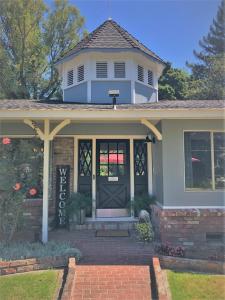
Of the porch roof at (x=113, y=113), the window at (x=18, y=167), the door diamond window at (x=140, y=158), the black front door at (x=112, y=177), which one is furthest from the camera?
the door diamond window at (x=140, y=158)

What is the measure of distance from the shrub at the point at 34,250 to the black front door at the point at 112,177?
233 centimetres

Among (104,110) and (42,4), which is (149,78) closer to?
(104,110)

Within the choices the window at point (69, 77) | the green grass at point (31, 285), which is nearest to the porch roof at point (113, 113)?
the green grass at point (31, 285)

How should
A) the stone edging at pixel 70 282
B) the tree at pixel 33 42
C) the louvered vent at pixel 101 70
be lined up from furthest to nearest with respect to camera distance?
the tree at pixel 33 42 → the louvered vent at pixel 101 70 → the stone edging at pixel 70 282

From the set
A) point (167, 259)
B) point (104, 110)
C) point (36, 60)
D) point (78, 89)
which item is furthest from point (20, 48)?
point (167, 259)

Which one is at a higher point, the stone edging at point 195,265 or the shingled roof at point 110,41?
the shingled roof at point 110,41

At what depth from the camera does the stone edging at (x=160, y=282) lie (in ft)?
13.4

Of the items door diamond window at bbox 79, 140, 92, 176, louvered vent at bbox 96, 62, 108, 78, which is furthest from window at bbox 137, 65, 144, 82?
door diamond window at bbox 79, 140, 92, 176

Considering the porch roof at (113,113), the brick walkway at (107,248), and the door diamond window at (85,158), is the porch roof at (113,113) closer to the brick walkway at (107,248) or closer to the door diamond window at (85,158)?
the door diamond window at (85,158)

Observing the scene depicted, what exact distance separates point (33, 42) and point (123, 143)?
41.4 ft

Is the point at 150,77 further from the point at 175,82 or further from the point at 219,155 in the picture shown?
the point at 175,82

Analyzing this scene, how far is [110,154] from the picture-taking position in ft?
26.7

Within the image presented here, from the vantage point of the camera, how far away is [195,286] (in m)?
4.42

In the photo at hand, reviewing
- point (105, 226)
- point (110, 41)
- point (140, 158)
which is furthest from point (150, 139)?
point (110, 41)
